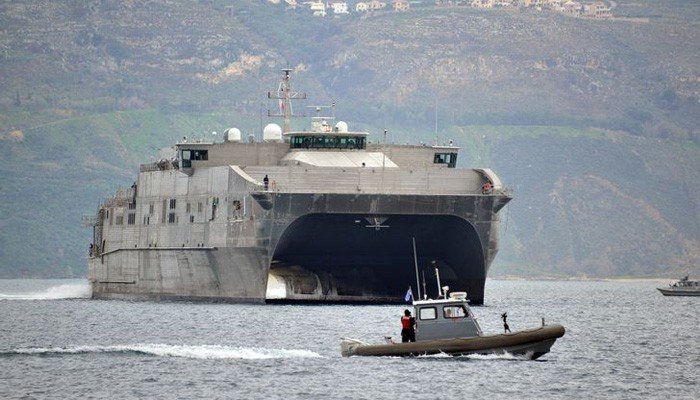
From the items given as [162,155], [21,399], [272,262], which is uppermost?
[162,155]

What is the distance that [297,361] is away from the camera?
6950 cm

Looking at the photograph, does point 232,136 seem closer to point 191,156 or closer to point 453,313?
point 191,156

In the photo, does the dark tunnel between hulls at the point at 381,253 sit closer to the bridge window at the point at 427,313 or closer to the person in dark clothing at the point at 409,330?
the person in dark clothing at the point at 409,330

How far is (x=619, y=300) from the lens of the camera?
138 metres

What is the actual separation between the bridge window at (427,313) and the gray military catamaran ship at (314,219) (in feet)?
88.0

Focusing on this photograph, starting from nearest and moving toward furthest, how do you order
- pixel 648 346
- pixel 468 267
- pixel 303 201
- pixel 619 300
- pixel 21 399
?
pixel 21 399
pixel 648 346
pixel 303 201
pixel 468 267
pixel 619 300

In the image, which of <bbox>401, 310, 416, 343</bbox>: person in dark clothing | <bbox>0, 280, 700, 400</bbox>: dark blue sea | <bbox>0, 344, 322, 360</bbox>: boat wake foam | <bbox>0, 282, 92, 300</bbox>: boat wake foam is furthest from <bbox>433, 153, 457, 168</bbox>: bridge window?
<bbox>401, 310, 416, 343</bbox>: person in dark clothing

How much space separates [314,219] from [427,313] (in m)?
28.6

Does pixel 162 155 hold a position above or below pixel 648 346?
above

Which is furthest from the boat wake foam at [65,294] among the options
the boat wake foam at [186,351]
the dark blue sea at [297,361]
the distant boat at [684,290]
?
the boat wake foam at [186,351]

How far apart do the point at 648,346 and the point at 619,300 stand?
5960 centimetres

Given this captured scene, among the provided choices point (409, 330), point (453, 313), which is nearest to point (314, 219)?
point (409, 330)

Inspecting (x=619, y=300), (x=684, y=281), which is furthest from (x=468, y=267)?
(x=684, y=281)

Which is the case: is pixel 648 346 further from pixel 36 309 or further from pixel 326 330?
pixel 36 309
